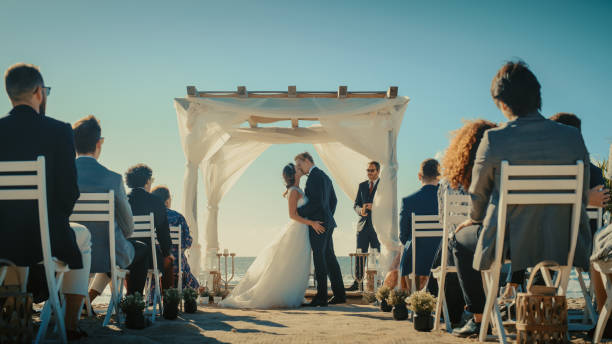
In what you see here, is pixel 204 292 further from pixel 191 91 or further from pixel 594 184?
pixel 594 184

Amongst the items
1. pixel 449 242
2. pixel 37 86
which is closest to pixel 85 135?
pixel 37 86

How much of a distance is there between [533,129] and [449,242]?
1.02 meters

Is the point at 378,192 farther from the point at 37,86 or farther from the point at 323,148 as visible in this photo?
the point at 37,86

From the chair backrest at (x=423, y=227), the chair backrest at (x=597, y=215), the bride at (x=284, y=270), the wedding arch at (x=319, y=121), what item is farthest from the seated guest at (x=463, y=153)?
the wedding arch at (x=319, y=121)

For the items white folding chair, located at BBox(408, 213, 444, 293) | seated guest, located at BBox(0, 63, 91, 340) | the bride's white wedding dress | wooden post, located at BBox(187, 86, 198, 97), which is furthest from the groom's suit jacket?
seated guest, located at BBox(0, 63, 91, 340)

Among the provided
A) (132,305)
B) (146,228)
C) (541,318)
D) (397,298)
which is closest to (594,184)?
(541,318)

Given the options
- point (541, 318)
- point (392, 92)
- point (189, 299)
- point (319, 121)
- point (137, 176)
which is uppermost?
point (392, 92)

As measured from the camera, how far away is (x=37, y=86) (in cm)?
270

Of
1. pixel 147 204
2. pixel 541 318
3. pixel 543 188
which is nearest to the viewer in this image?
pixel 541 318

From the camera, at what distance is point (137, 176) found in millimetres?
5543

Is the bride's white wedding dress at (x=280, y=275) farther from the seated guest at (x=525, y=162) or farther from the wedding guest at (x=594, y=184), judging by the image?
the seated guest at (x=525, y=162)

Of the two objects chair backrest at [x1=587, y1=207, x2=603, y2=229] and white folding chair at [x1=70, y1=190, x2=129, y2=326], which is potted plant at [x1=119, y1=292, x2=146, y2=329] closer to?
white folding chair at [x1=70, y1=190, x2=129, y2=326]

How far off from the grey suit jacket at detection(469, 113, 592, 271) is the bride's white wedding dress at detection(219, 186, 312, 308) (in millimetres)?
4011

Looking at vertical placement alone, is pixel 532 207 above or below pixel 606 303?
above
